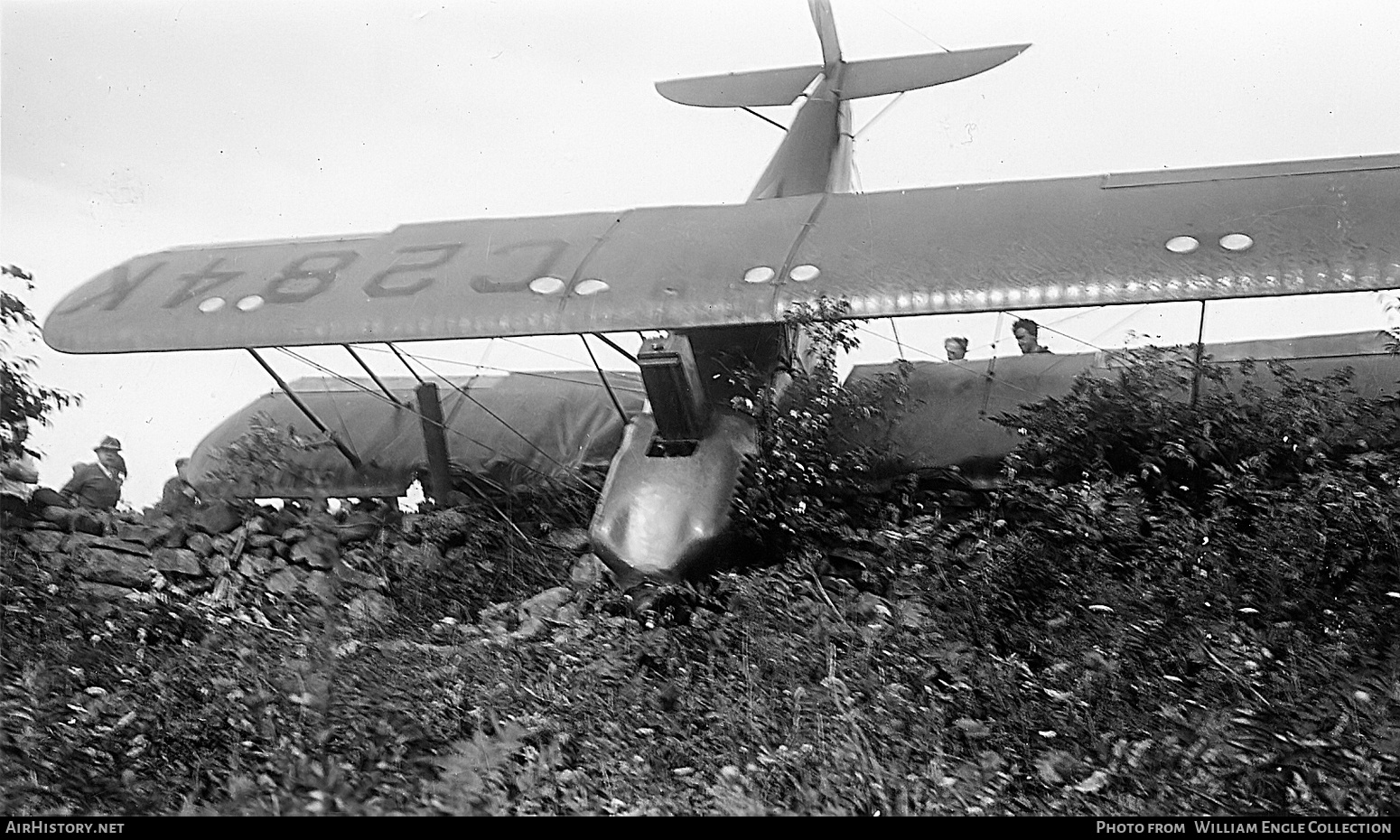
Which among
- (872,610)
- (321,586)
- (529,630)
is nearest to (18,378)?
(321,586)

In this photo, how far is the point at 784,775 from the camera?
3020mm

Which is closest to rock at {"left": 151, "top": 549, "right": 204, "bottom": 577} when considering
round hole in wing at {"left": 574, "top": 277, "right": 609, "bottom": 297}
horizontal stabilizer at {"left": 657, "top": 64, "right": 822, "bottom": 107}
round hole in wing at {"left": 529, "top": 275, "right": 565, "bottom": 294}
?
round hole in wing at {"left": 529, "top": 275, "right": 565, "bottom": 294}

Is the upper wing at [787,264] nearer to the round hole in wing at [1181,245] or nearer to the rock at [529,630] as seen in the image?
the round hole in wing at [1181,245]

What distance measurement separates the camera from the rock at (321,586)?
473 centimetres

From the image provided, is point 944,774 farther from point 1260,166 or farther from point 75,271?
point 75,271

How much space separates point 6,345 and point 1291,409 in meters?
5.54

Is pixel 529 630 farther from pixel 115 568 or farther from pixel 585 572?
pixel 115 568

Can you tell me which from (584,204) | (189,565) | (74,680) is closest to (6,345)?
(189,565)

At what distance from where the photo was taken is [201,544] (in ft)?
17.7

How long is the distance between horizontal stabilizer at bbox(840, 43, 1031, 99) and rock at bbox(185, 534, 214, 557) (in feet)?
16.4

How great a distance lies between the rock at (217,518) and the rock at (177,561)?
0.25m

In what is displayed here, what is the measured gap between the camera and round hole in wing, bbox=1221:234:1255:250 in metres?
4.05

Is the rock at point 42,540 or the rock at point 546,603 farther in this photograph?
the rock at point 42,540

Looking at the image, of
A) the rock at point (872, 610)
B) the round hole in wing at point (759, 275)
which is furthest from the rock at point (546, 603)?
the round hole in wing at point (759, 275)
